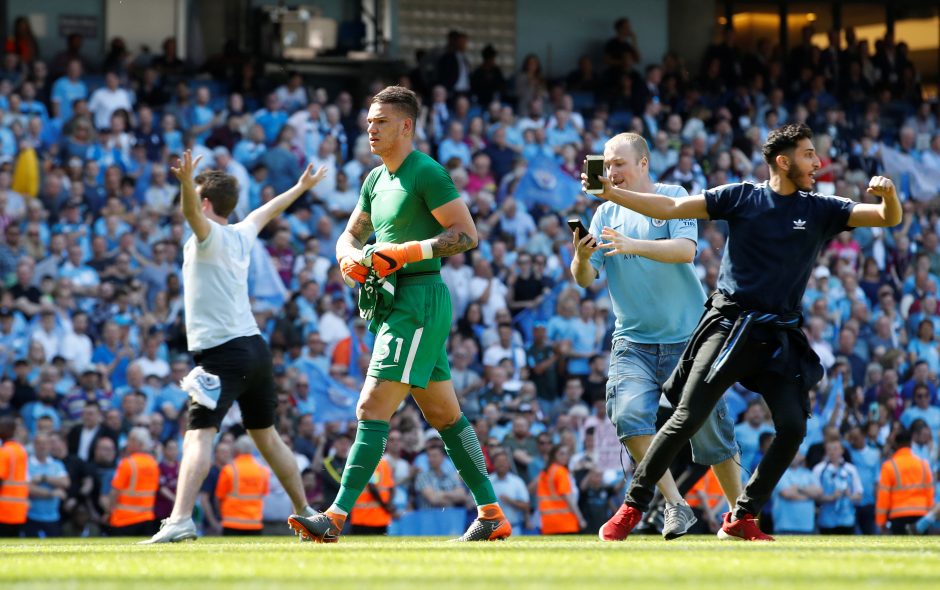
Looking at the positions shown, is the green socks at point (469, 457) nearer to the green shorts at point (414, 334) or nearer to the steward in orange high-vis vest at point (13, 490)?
the green shorts at point (414, 334)

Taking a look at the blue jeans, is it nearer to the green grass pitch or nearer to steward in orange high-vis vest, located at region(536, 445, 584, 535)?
the green grass pitch

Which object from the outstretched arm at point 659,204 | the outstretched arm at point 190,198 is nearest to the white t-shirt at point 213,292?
the outstretched arm at point 190,198

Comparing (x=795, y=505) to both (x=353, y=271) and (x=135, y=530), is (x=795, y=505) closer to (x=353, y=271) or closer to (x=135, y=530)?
(x=135, y=530)

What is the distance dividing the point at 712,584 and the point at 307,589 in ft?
4.35

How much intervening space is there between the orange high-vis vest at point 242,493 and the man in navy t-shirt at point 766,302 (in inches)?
293

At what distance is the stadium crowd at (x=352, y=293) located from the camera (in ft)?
50.3

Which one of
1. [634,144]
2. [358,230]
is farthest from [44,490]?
[634,144]

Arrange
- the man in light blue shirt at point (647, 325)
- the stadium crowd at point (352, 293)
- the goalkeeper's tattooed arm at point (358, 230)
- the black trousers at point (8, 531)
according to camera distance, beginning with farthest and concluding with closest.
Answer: the stadium crowd at point (352, 293)
the black trousers at point (8, 531)
the man in light blue shirt at point (647, 325)
the goalkeeper's tattooed arm at point (358, 230)

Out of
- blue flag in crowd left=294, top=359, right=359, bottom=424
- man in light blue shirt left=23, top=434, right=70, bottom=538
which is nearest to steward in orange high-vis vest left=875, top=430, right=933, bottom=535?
blue flag in crowd left=294, top=359, right=359, bottom=424

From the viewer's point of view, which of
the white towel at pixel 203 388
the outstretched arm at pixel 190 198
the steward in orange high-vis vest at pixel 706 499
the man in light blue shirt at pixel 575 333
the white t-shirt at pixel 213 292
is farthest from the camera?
the man in light blue shirt at pixel 575 333

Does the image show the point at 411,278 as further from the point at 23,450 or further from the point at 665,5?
the point at 665,5

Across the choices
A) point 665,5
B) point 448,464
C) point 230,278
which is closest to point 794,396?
point 230,278

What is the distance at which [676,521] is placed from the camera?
825cm

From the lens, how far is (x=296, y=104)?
1961cm
